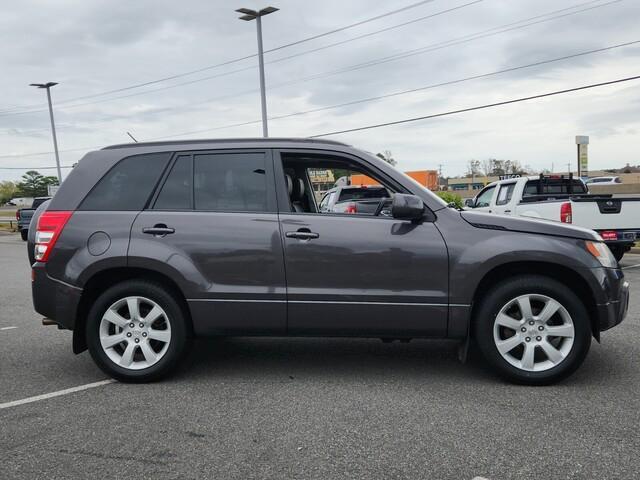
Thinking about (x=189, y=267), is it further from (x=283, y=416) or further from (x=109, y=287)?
Result: (x=283, y=416)

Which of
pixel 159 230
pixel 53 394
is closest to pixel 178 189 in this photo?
pixel 159 230

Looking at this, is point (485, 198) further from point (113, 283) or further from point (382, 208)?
point (113, 283)

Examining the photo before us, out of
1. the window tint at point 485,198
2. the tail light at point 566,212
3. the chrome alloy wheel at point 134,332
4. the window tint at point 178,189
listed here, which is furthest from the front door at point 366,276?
the window tint at point 485,198

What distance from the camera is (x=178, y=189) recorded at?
464cm

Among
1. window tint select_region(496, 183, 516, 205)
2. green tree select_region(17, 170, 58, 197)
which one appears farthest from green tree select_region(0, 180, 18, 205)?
window tint select_region(496, 183, 516, 205)

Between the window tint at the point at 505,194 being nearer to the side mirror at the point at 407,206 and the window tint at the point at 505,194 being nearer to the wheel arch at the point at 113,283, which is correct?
the side mirror at the point at 407,206

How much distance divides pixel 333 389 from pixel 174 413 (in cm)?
114

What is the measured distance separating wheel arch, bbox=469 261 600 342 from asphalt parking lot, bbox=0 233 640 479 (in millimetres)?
557

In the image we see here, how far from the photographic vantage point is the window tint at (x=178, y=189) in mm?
4594

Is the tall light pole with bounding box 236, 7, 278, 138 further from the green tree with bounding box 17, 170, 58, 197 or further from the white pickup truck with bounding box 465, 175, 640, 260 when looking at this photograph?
the green tree with bounding box 17, 170, 58, 197

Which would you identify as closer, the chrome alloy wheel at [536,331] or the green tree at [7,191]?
the chrome alloy wheel at [536,331]

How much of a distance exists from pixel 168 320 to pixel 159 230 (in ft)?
2.23

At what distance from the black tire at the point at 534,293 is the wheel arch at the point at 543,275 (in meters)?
0.09

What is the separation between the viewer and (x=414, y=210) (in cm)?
427
